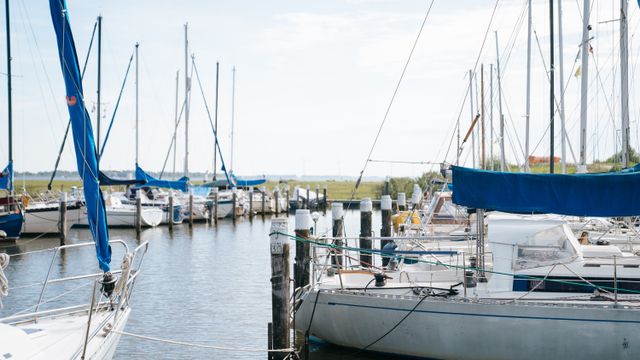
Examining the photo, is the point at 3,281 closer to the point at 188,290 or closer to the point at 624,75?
the point at 188,290

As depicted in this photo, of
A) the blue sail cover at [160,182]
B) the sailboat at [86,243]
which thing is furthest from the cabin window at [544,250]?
the blue sail cover at [160,182]

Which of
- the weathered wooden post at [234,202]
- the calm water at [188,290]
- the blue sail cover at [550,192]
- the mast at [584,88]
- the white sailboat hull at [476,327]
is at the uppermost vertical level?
the mast at [584,88]

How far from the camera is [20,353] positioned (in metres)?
10.6

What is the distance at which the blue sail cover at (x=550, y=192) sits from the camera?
49.0 feet

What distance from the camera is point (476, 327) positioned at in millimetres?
14977

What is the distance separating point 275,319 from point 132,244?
93.5 feet

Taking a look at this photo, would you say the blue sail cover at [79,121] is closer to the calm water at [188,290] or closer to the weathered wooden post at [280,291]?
the weathered wooden post at [280,291]

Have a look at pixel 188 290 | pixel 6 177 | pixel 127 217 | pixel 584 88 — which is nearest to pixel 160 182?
pixel 127 217

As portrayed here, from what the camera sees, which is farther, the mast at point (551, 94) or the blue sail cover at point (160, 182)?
the blue sail cover at point (160, 182)

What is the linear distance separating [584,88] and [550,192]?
9.12 m

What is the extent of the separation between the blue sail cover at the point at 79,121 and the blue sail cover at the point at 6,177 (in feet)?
96.0

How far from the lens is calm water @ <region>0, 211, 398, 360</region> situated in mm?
18672

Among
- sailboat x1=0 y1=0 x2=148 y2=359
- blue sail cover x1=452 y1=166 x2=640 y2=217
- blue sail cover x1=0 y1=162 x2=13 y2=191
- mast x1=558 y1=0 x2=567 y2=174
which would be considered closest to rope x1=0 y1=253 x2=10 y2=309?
sailboat x1=0 y1=0 x2=148 y2=359

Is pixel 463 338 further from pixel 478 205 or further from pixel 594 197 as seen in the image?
pixel 594 197
